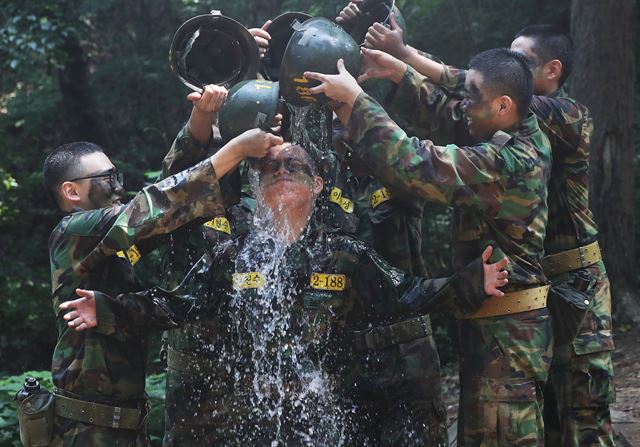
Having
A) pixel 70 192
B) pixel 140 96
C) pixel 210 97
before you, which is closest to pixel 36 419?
pixel 70 192

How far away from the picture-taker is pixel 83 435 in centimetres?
416

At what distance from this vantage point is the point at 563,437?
464 cm

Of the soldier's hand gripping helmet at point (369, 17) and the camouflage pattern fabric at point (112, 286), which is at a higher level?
the soldier's hand gripping helmet at point (369, 17)

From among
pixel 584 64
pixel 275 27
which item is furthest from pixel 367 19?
pixel 584 64

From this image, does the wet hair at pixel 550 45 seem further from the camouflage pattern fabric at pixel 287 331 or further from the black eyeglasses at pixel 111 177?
the black eyeglasses at pixel 111 177

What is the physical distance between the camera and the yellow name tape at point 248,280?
466 centimetres

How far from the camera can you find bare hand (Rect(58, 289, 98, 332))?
4.07m

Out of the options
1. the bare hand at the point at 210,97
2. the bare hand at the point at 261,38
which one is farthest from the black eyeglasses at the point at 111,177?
the bare hand at the point at 261,38

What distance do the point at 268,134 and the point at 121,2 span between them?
10.9 m

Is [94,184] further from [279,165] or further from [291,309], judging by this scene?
[291,309]

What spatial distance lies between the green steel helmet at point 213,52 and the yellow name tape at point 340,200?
0.87m

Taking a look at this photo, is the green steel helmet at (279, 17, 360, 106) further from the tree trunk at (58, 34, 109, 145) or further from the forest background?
the tree trunk at (58, 34, 109, 145)

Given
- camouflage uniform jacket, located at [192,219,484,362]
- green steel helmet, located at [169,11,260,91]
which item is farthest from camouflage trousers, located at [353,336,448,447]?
green steel helmet, located at [169,11,260,91]

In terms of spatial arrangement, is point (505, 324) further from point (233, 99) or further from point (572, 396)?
point (233, 99)
